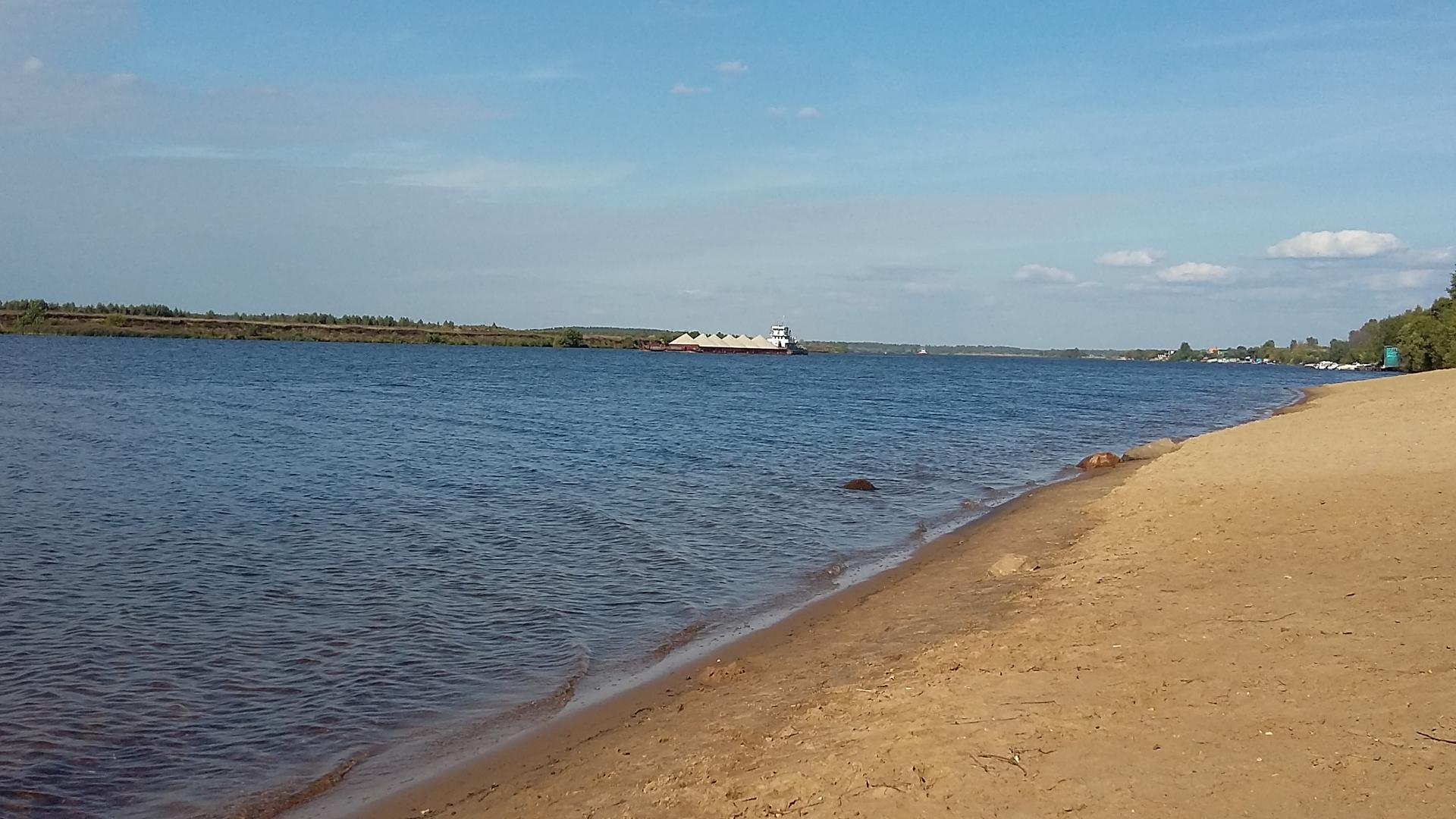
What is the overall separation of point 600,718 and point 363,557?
8463mm

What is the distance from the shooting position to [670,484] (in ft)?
82.2

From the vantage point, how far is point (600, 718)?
30.9 ft

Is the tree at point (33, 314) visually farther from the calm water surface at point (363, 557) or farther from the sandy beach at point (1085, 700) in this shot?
the sandy beach at point (1085, 700)

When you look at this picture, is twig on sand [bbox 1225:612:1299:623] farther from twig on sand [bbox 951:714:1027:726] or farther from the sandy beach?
twig on sand [bbox 951:714:1027:726]

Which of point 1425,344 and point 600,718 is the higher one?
point 1425,344

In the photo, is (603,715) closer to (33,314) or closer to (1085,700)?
(1085,700)

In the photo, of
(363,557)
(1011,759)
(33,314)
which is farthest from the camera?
(33,314)

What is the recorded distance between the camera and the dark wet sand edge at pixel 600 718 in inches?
307

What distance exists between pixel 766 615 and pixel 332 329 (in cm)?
19546

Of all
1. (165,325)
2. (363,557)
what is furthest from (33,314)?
(363,557)

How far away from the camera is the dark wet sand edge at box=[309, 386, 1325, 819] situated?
7.80 m

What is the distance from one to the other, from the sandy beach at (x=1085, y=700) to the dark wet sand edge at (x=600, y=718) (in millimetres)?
41

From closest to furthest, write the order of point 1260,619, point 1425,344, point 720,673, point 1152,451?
point 1260,619, point 720,673, point 1152,451, point 1425,344

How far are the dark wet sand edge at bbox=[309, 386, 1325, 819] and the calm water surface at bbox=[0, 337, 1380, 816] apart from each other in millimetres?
645
